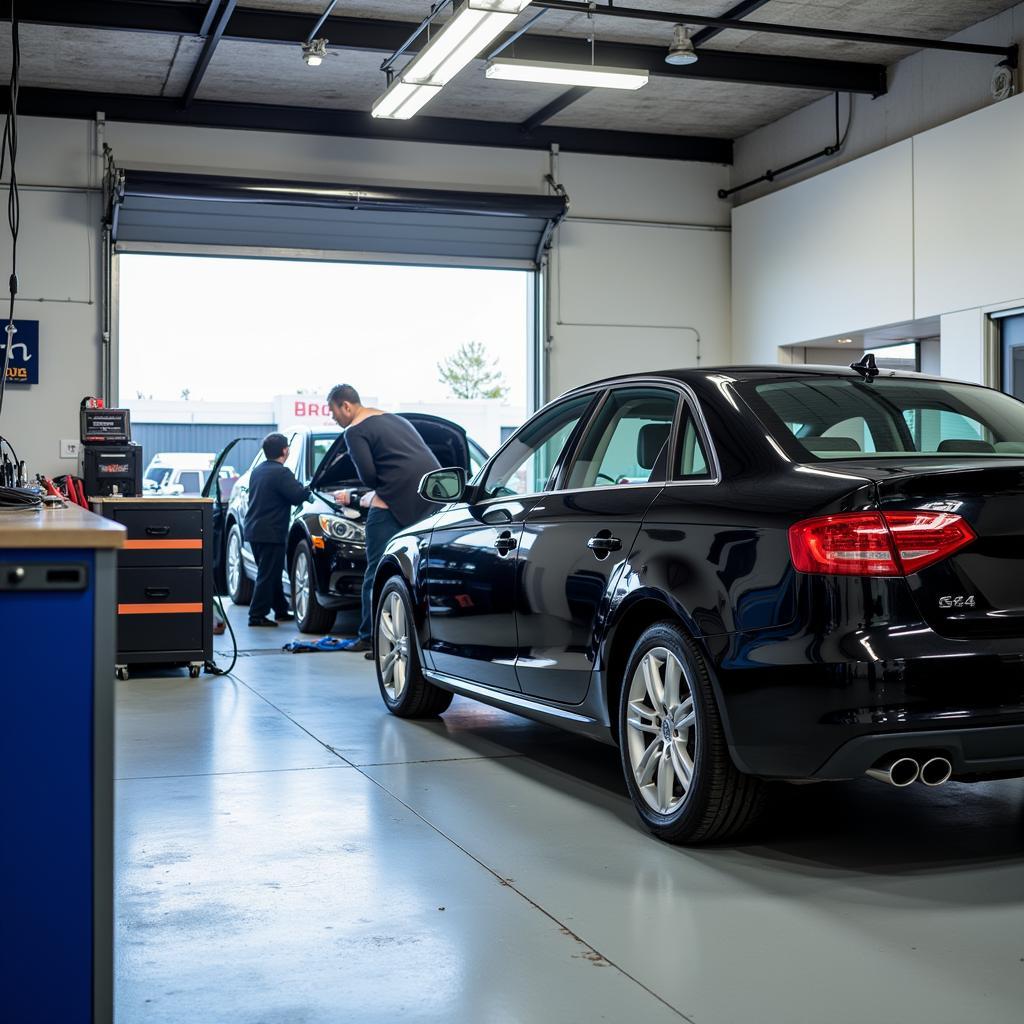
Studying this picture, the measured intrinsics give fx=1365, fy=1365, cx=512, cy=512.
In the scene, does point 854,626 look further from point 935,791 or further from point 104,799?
point 104,799

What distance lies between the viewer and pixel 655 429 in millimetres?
4527

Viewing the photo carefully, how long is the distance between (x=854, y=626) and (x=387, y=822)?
172cm

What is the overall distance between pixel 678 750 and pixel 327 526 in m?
6.26

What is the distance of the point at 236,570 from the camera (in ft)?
40.9

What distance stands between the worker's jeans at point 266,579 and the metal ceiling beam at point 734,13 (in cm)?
503

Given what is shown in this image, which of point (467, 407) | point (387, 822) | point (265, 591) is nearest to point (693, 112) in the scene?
point (265, 591)

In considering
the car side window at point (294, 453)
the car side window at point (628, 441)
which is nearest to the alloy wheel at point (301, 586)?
the car side window at point (294, 453)

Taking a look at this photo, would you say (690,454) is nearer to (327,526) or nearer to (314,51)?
(327,526)

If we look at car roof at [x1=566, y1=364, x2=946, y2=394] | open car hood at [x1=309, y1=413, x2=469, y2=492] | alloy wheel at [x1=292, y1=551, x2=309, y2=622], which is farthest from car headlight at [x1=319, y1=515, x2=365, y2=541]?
car roof at [x1=566, y1=364, x2=946, y2=394]

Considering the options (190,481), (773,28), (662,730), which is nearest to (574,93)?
(773,28)

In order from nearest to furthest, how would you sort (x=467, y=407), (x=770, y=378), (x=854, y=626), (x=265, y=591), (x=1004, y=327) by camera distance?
(x=854, y=626)
(x=770, y=378)
(x=1004, y=327)
(x=265, y=591)
(x=467, y=407)

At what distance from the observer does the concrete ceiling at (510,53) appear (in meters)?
10.3

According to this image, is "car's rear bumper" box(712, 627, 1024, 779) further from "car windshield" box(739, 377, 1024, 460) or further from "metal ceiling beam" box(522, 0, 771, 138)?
"metal ceiling beam" box(522, 0, 771, 138)

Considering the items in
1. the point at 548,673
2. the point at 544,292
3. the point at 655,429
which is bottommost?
the point at 548,673
